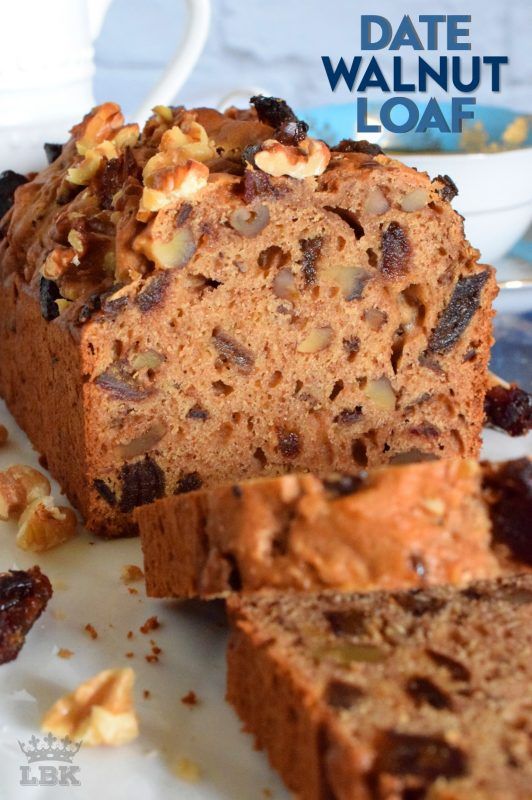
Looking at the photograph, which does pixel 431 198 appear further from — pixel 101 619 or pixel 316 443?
pixel 101 619

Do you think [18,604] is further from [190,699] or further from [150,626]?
[190,699]

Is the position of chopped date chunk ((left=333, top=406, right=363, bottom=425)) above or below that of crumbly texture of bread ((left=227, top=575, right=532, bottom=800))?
below

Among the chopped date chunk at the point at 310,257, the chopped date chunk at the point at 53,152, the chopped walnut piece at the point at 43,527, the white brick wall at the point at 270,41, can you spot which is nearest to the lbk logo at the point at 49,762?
the chopped walnut piece at the point at 43,527

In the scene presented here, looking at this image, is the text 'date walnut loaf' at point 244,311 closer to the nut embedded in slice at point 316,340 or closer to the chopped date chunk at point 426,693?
the nut embedded in slice at point 316,340

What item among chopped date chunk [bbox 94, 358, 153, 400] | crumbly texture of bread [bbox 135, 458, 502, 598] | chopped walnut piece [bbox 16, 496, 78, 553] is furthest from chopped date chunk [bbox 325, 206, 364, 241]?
chopped walnut piece [bbox 16, 496, 78, 553]

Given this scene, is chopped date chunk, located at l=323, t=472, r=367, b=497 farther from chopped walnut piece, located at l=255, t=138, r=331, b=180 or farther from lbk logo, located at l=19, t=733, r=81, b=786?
chopped walnut piece, located at l=255, t=138, r=331, b=180

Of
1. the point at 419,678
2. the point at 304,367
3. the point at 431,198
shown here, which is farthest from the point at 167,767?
the point at 431,198

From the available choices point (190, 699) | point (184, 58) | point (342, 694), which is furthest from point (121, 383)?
point (184, 58)
